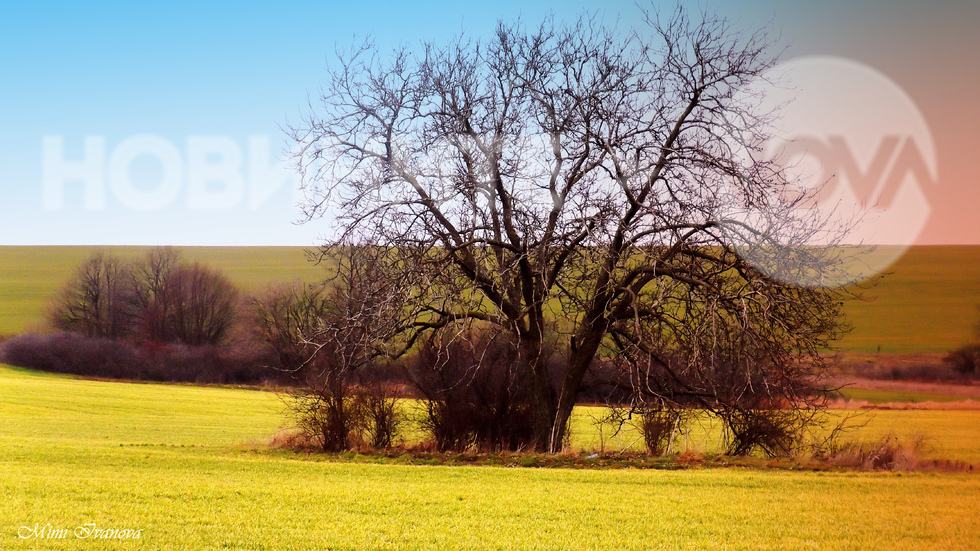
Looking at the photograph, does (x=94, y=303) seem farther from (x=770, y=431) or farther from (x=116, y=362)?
(x=770, y=431)

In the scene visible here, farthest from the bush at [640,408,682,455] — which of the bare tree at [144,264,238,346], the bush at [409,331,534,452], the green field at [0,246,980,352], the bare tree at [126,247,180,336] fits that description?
the bare tree at [126,247,180,336]

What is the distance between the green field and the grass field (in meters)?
14.7

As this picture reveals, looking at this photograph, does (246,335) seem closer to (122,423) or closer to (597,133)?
(122,423)

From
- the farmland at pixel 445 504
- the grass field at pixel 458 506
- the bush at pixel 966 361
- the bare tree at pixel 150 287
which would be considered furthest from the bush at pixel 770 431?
the bare tree at pixel 150 287

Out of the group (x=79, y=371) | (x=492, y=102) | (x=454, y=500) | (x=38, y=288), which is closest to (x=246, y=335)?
(x=79, y=371)

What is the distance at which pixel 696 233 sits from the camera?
14.7 meters

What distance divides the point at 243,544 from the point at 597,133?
34.2ft

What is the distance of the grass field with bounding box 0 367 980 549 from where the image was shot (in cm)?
818

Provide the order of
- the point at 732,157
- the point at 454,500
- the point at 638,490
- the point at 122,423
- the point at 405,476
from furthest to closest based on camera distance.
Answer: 1. the point at 122,423
2. the point at 732,157
3. the point at 405,476
4. the point at 638,490
5. the point at 454,500

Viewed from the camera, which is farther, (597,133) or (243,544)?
(597,133)

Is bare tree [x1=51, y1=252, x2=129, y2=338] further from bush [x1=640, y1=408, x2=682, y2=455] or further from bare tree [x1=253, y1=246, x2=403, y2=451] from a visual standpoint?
bush [x1=640, y1=408, x2=682, y2=455]

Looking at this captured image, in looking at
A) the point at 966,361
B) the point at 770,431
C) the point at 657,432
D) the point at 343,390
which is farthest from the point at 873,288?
the point at 966,361

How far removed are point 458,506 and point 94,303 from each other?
72222 mm

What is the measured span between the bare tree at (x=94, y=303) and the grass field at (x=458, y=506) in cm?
6058
